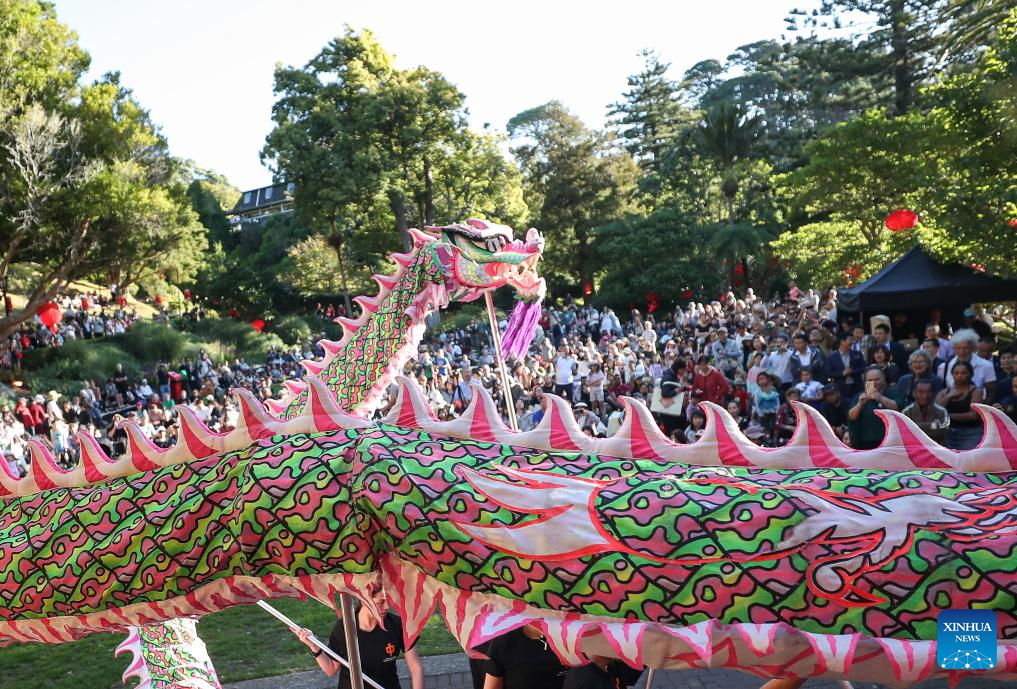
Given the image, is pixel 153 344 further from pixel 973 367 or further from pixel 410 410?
pixel 410 410

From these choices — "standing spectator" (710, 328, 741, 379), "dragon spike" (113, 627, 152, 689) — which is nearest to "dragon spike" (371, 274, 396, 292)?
"dragon spike" (113, 627, 152, 689)

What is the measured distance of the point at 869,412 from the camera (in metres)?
7.63

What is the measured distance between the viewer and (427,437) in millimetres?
2980

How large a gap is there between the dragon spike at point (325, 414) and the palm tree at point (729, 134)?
3221 cm

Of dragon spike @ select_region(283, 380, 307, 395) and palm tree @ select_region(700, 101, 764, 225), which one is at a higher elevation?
palm tree @ select_region(700, 101, 764, 225)

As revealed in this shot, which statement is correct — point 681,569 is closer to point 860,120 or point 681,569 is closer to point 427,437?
point 427,437

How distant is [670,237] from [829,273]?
43.7 ft

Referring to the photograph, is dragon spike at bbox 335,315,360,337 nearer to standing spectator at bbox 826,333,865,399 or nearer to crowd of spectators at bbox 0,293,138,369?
standing spectator at bbox 826,333,865,399

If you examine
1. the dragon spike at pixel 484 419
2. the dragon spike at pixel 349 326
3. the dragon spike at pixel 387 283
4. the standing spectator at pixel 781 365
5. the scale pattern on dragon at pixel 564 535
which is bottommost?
the standing spectator at pixel 781 365

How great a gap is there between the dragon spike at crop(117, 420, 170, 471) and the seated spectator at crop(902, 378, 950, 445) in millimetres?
5704

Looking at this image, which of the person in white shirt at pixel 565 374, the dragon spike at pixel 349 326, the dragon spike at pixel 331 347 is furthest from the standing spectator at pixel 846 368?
the person in white shirt at pixel 565 374

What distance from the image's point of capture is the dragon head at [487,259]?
25.9ft

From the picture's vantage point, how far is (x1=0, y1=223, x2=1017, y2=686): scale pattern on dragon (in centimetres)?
219

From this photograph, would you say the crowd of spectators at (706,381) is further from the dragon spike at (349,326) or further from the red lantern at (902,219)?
the red lantern at (902,219)
